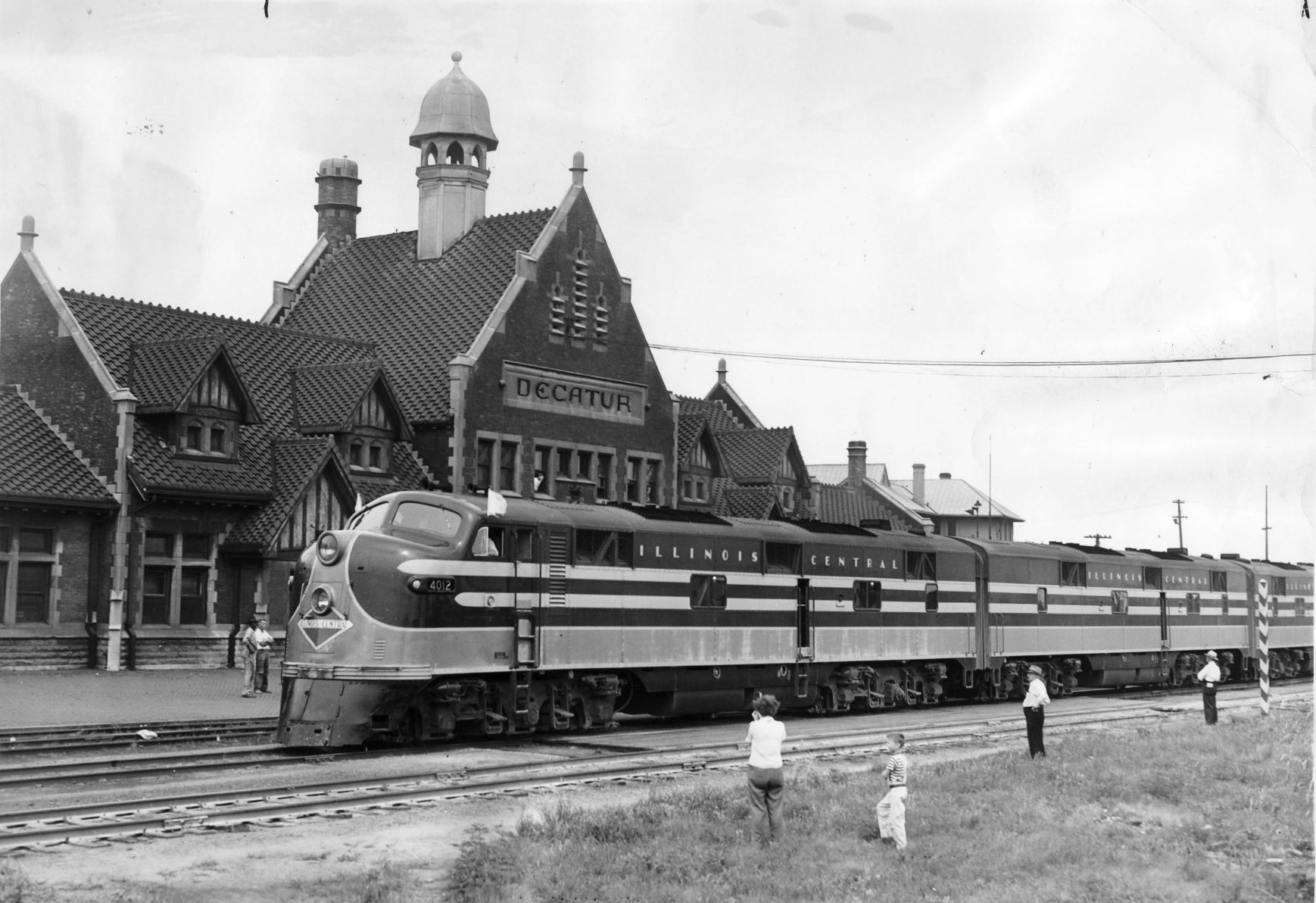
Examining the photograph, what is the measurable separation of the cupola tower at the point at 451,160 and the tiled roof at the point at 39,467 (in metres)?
16.7

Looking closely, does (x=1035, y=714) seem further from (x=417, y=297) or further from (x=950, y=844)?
(x=417, y=297)

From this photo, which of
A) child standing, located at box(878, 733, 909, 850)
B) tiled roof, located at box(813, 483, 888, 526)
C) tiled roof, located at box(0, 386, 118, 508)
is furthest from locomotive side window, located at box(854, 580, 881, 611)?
tiled roof, located at box(813, 483, 888, 526)

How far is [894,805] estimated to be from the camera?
53.9 feet

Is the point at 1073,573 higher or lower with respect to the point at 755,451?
lower

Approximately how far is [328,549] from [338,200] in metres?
34.0

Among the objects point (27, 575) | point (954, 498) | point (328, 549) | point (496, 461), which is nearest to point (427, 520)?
point (328, 549)

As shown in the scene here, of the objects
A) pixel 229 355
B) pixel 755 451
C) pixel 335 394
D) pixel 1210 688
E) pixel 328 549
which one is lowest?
pixel 1210 688

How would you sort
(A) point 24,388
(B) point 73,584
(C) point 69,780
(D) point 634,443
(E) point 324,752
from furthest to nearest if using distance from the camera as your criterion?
(D) point 634,443 → (A) point 24,388 → (B) point 73,584 → (E) point 324,752 → (C) point 69,780

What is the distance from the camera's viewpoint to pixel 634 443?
49062mm

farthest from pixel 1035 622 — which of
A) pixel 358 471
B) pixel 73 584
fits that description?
pixel 73 584

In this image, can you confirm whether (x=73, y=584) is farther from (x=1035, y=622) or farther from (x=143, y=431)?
(x=1035, y=622)

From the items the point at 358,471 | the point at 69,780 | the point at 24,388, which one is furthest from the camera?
the point at 358,471

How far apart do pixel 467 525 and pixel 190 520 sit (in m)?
14.7

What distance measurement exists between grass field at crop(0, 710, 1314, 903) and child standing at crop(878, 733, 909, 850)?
26cm
